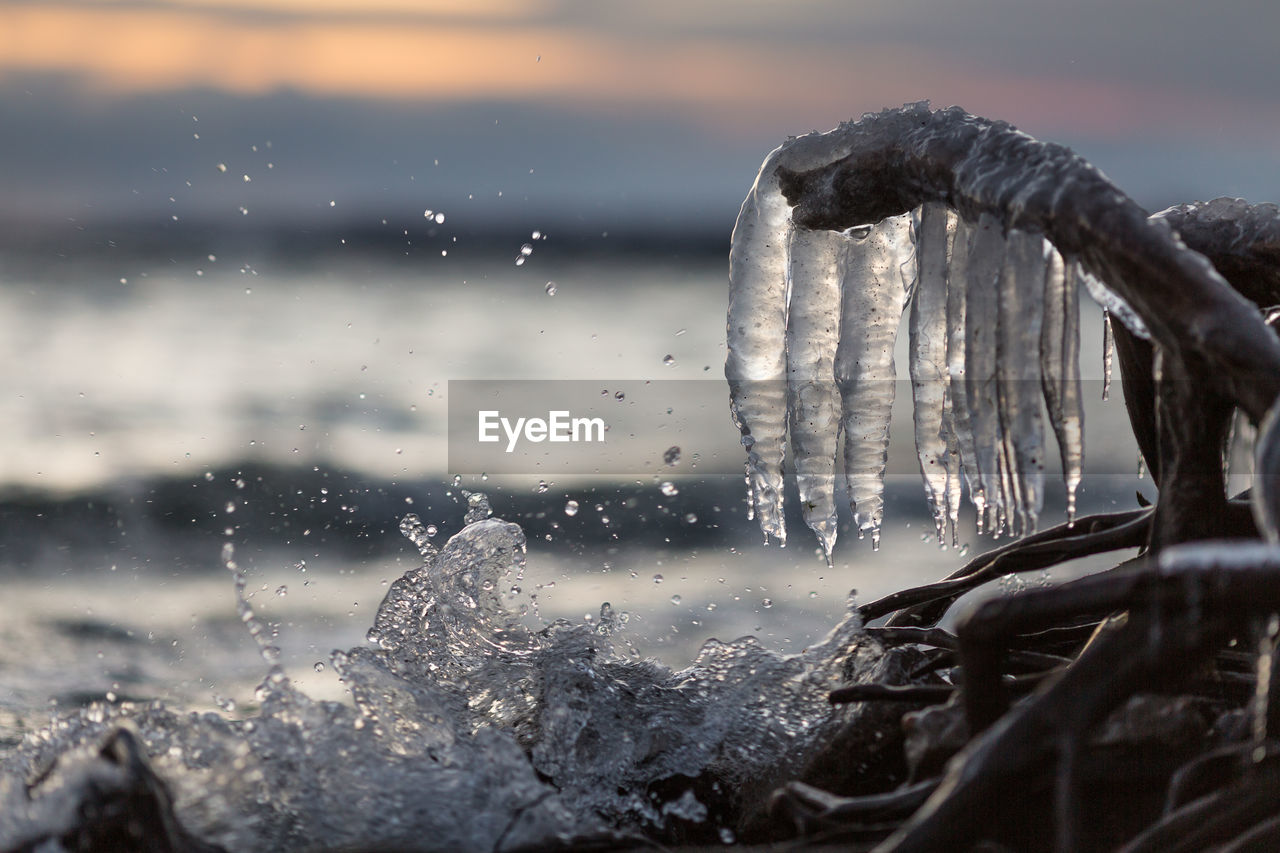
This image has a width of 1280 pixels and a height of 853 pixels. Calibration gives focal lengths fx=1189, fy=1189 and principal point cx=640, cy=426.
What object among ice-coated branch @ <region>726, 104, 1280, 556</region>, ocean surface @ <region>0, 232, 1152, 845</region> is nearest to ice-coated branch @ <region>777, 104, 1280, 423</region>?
ice-coated branch @ <region>726, 104, 1280, 556</region>

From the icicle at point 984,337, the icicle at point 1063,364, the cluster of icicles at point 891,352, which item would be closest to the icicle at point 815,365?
the cluster of icicles at point 891,352

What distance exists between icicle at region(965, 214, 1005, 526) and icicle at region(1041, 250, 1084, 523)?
0.24 ft

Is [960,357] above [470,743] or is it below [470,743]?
above

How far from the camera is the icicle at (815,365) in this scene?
2234 millimetres

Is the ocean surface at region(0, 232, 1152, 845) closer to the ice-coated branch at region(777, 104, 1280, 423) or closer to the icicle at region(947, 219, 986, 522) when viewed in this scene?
the icicle at region(947, 219, 986, 522)

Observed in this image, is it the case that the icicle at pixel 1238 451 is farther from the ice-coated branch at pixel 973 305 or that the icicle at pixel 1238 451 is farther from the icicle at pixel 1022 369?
the icicle at pixel 1022 369

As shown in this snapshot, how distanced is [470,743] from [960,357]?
972 mm

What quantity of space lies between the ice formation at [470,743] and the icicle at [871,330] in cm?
37

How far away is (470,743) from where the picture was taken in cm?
179

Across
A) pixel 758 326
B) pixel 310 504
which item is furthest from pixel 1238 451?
pixel 310 504

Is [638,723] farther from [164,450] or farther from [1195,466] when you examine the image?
[164,450]

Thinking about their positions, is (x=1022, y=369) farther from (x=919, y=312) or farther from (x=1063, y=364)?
(x=919, y=312)

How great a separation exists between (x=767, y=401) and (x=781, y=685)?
1.78 feet

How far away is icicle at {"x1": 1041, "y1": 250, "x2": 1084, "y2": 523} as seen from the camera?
1701mm
